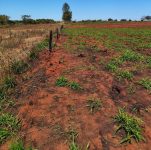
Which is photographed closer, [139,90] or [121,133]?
[121,133]

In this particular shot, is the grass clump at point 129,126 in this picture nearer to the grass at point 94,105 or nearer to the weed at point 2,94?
the grass at point 94,105

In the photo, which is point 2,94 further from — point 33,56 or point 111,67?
point 33,56

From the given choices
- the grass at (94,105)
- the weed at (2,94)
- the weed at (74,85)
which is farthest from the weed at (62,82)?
the weed at (2,94)

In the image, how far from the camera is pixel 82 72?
26.5 ft

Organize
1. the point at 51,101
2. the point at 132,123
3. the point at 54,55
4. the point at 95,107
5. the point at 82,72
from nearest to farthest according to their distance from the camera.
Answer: the point at 132,123 → the point at 95,107 → the point at 51,101 → the point at 82,72 → the point at 54,55

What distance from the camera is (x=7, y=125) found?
5168 millimetres

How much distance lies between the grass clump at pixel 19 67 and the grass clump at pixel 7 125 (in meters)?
3.20

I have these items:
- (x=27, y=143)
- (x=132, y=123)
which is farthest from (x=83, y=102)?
(x=27, y=143)

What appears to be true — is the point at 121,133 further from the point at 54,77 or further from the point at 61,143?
the point at 54,77

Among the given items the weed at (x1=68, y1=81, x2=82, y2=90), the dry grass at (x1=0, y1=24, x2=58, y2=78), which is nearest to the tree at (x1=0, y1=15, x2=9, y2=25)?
the dry grass at (x1=0, y1=24, x2=58, y2=78)

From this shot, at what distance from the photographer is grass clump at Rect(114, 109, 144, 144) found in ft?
15.3

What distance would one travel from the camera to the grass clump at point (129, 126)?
4.68 metres

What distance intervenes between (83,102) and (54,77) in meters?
1.85

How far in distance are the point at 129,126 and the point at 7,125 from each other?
225cm
